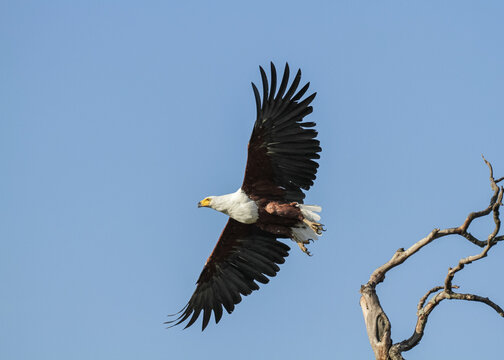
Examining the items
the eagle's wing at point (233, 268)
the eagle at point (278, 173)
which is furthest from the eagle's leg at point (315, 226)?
the eagle's wing at point (233, 268)

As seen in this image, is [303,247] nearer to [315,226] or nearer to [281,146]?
[315,226]

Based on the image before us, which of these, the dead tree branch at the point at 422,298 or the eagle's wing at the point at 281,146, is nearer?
the dead tree branch at the point at 422,298

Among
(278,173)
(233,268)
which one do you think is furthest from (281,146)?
(233,268)

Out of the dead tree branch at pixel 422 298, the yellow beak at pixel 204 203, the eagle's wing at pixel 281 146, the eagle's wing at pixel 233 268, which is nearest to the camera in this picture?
the dead tree branch at pixel 422 298

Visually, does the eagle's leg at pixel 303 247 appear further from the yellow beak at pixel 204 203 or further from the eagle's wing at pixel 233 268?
the yellow beak at pixel 204 203

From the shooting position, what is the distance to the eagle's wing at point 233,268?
11484 millimetres

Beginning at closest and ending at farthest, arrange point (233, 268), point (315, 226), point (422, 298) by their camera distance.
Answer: point (422, 298) < point (315, 226) < point (233, 268)

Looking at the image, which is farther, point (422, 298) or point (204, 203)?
point (204, 203)

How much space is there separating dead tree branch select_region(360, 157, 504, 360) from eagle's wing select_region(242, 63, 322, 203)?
261 centimetres

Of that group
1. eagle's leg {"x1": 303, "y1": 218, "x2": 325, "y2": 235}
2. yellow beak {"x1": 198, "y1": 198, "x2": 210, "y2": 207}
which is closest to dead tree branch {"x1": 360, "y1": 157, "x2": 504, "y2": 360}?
eagle's leg {"x1": 303, "y1": 218, "x2": 325, "y2": 235}

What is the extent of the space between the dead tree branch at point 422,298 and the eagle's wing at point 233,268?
335 centimetres

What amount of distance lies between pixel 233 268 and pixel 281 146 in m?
2.42

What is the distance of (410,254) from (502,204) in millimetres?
1108

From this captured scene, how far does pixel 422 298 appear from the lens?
8141mm
